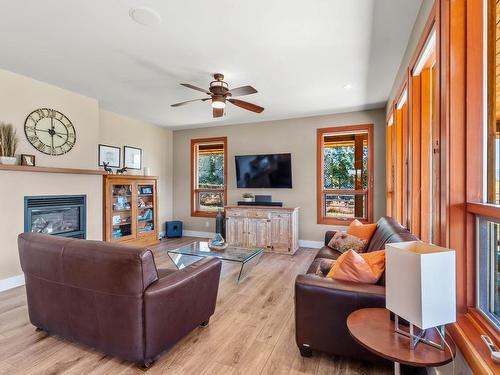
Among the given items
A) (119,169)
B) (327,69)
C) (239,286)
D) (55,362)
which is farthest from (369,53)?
(119,169)

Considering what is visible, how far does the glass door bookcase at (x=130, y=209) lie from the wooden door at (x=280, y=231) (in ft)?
8.27

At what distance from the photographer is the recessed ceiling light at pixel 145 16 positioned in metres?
2.18

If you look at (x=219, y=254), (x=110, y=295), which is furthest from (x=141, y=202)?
(x=110, y=295)

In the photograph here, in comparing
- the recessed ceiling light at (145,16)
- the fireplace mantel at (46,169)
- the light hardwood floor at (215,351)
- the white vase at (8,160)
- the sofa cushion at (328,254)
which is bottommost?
the light hardwood floor at (215,351)

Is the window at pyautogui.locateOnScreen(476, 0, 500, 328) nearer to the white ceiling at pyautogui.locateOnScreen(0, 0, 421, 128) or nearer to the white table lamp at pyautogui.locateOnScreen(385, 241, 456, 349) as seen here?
the white table lamp at pyautogui.locateOnScreen(385, 241, 456, 349)

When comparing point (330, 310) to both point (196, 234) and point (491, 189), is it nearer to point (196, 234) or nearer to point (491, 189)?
point (491, 189)

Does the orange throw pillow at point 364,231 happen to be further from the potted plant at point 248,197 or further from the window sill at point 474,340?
the potted plant at point 248,197

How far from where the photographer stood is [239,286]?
3389 mm

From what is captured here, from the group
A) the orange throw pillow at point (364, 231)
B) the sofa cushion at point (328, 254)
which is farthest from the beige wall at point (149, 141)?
the orange throw pillow at point (364, 231)

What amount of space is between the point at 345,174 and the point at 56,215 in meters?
4.84

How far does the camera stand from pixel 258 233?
5191 mm

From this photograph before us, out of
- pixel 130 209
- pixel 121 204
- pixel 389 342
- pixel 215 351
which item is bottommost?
pixel 215 351

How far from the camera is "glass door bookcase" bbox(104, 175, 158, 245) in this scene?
4781 millimetres

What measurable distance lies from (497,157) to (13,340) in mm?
3503
